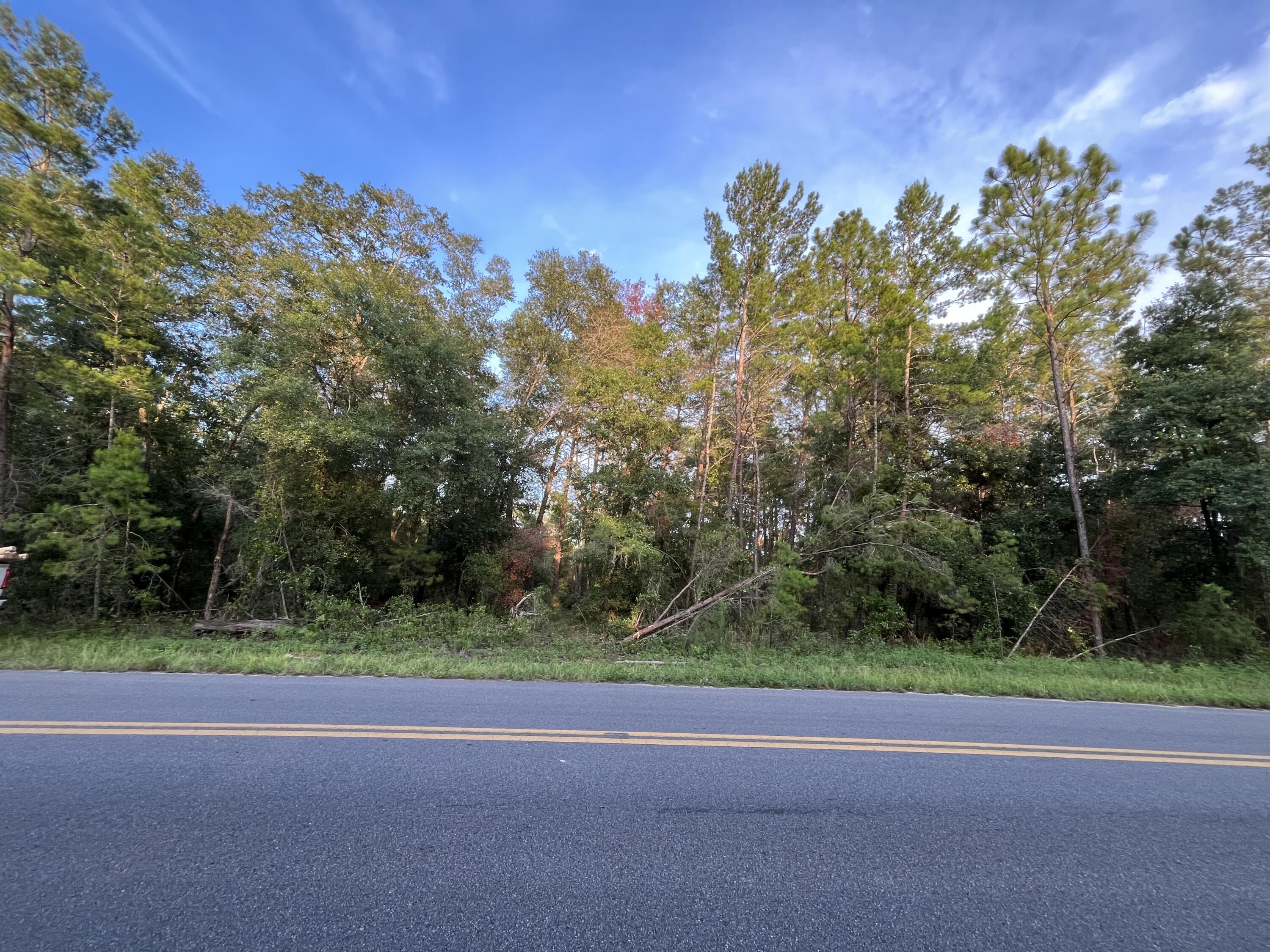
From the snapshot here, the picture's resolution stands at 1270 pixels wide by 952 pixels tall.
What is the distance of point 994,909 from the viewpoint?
2.09 meters

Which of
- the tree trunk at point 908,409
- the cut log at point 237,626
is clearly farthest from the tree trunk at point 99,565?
the tree trunk at point 908,409

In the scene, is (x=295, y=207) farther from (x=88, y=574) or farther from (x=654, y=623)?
(x=654, y=623)

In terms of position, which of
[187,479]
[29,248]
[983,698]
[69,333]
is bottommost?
[983,698]

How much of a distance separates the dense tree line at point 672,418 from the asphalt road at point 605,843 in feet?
26.2

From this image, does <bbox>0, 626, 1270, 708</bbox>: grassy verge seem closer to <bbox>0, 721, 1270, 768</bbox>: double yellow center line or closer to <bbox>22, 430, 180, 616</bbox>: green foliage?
<bbox>22, 430, 180, 616</bbox>: green foliage

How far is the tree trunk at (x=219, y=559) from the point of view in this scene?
13.4 m

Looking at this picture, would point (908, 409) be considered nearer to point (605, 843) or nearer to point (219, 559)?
point (605, 843)

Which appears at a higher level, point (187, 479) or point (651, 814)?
point (187, 479)

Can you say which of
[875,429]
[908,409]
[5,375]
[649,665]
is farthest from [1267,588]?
[5,375]

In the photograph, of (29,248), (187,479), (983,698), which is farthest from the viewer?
(187,479)

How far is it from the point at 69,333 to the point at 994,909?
19.3 metres

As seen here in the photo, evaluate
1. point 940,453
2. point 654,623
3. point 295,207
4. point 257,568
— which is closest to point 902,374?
point 940,453

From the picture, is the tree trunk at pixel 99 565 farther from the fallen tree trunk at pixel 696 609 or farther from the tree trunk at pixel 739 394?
the tree trunk at pixel 739 394

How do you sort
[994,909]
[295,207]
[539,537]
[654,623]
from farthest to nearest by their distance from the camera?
[539,537] → [295,207] → [654,623] → [994,909]
